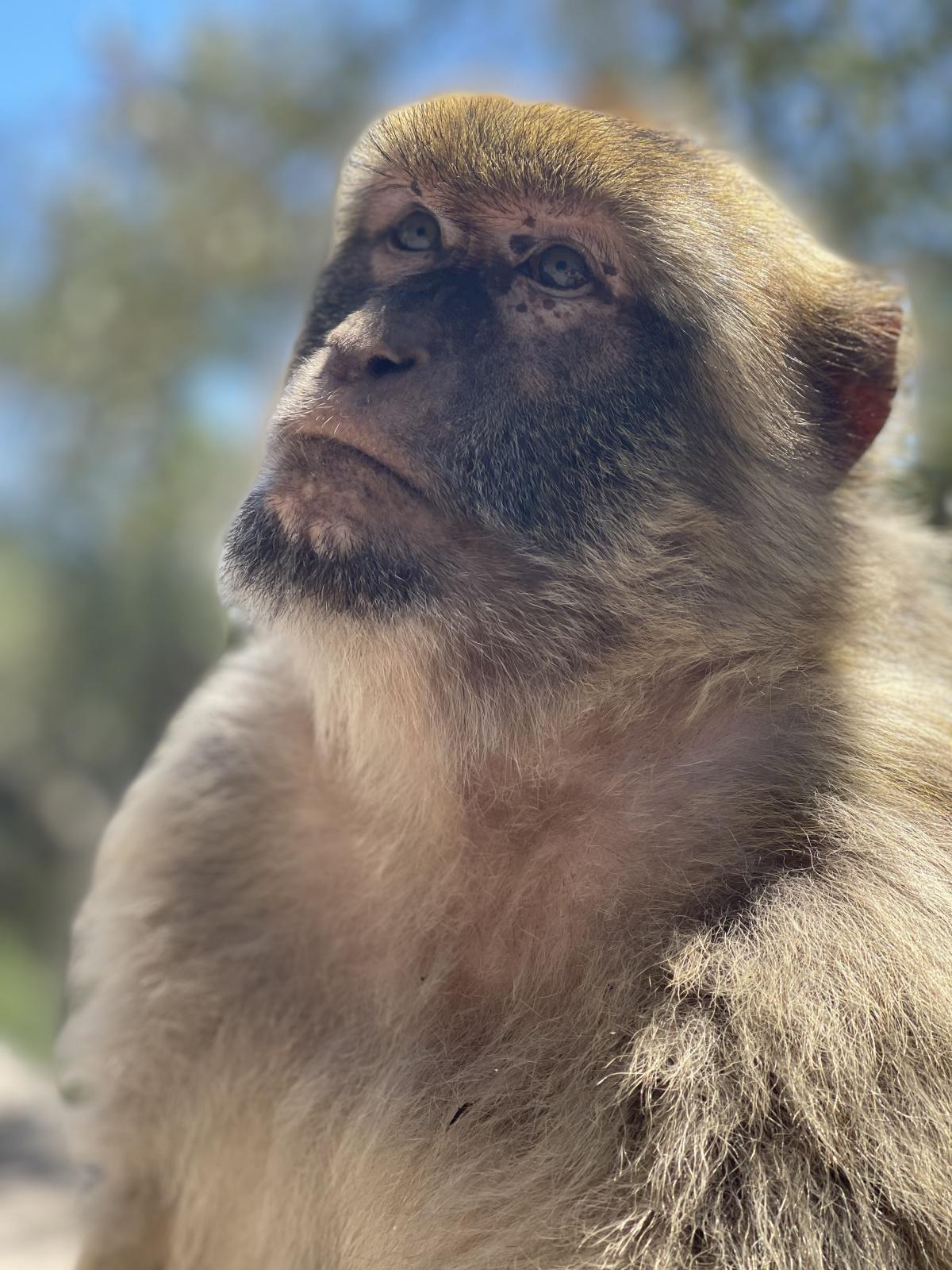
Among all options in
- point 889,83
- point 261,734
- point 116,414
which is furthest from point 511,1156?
point 116,414

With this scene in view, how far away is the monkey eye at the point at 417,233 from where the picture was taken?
222cm

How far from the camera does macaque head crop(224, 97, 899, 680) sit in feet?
6.20

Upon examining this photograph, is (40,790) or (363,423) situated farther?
(40,790)

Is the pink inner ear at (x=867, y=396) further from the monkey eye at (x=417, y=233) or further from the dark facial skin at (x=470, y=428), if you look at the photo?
the monkey eye at (x=417, y=233)

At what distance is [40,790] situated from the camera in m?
8.12

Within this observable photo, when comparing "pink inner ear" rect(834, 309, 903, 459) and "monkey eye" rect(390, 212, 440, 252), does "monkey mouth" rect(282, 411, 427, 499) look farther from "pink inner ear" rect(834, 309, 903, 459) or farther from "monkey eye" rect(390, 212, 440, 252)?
"pink inner ear" rect(834, 309, 903, 459)

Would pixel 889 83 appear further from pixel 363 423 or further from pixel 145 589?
pixel 145 589

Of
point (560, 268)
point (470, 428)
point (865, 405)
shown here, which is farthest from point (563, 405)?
point (865, 405)

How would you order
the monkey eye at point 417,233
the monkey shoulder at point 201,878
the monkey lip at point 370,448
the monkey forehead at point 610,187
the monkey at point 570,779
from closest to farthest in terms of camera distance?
the monkey at point 570,779 < the monkey lip at point 370,448 < the monkey forehead at point 610,187 < the monkey eye at point 417,233 < the monkey shoulder at point 201,878

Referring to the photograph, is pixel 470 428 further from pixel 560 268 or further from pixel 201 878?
pixel 201 878

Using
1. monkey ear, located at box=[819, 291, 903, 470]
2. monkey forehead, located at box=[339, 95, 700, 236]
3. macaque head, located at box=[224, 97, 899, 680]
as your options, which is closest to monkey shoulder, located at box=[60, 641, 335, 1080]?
macaque head, located at box=[224, 97, 899, 680]

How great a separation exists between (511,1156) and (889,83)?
3.01 metres

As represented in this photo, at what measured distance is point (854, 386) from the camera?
7.30ft

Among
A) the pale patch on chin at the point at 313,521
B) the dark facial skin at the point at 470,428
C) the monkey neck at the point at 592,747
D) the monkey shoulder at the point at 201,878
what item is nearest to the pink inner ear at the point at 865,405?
the dark facial skin at the point at 470,428
